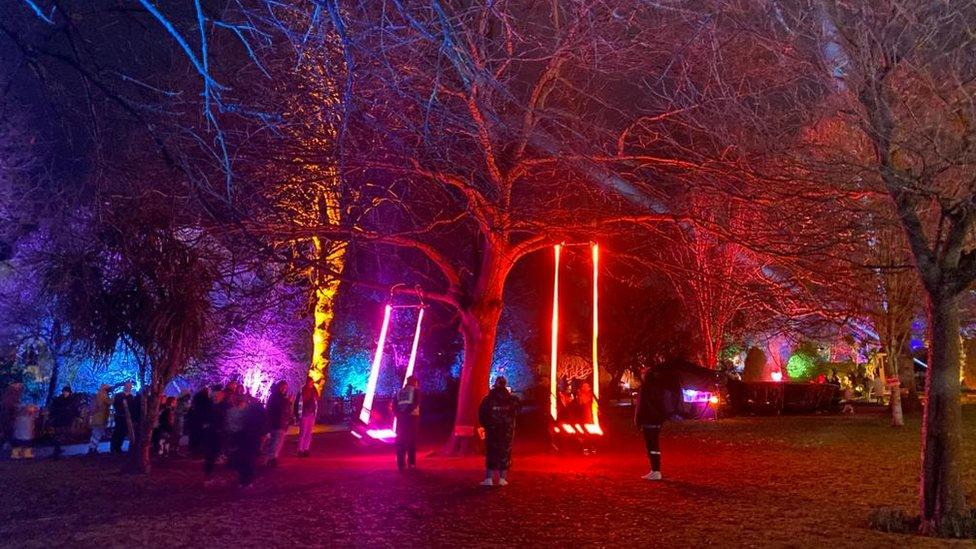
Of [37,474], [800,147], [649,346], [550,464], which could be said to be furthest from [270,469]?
[649,346]

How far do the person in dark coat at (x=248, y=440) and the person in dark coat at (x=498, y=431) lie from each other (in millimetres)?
Result: 3487

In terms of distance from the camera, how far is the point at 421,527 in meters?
8.86

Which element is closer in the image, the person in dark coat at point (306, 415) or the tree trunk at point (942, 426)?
the tree trunk at point (942, 426)

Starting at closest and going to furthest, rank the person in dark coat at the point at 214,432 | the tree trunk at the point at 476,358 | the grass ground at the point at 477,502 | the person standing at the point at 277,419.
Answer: the grass ground at the point at 477,502 < the person in dark coat at the point at 214,432 < the person standing at the point at 277,419 < the tree trunk at the point at 476,358

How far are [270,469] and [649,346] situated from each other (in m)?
31.7

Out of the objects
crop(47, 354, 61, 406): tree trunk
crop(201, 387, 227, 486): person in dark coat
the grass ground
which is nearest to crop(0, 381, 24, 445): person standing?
the grass ground

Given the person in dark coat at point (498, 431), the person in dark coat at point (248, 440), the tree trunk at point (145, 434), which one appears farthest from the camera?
the tree trunk at point (145, 434)

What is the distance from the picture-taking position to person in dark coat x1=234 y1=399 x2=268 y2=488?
1177cm

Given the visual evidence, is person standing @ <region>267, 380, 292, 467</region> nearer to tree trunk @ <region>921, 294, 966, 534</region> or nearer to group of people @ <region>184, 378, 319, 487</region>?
group of people @ <region>184, 378, 319, 487</region>

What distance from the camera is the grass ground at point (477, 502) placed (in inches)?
326

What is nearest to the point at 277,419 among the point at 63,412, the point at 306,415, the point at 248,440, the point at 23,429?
the point at 306,415

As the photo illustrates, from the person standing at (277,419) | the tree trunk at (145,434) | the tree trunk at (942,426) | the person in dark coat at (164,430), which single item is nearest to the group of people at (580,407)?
the person standing at (277,419)

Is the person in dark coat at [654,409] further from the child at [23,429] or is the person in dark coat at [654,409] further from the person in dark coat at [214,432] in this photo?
the child at [23,429]

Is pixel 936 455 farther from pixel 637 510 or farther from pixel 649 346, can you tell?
pixel 649 346
